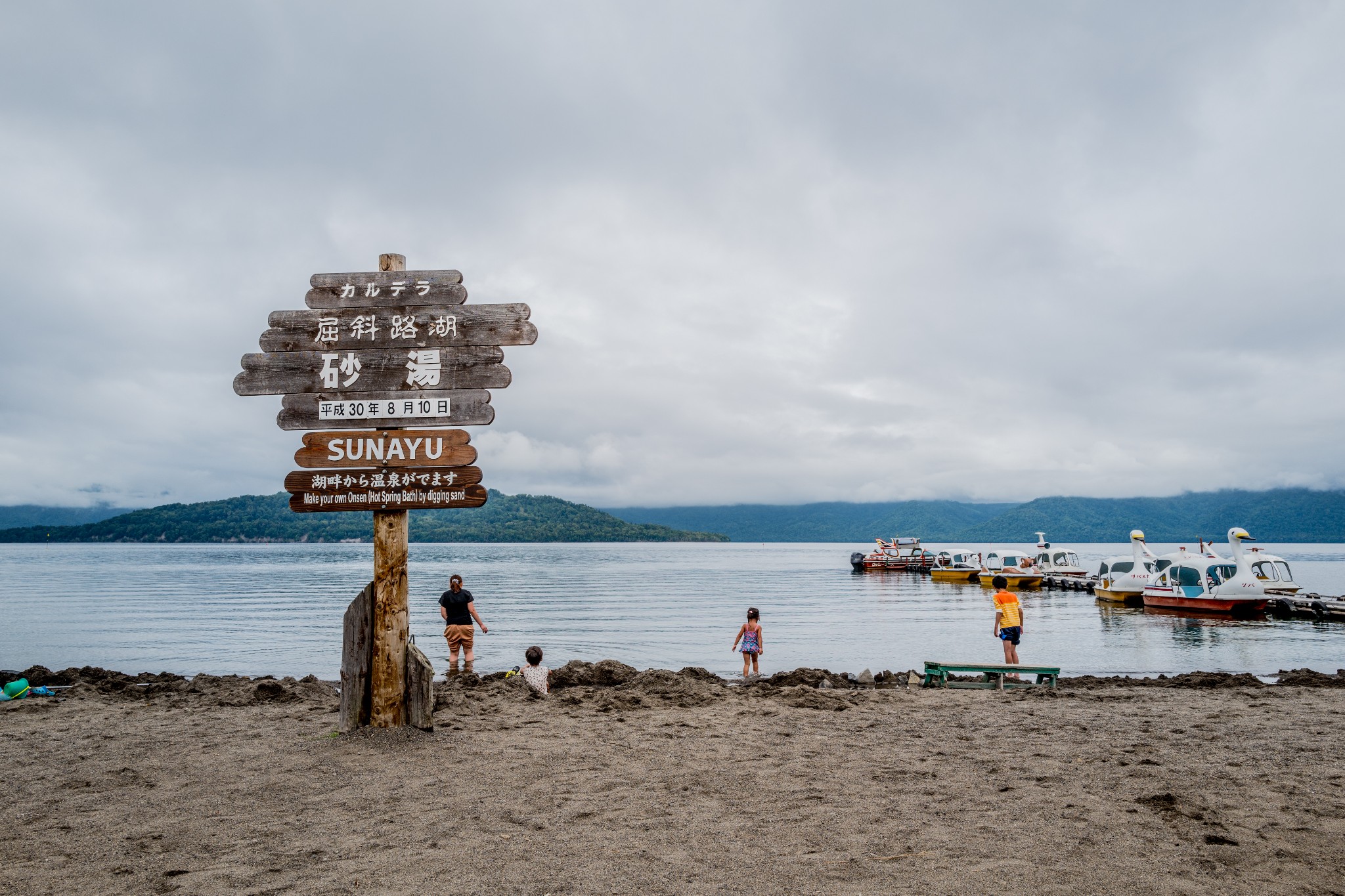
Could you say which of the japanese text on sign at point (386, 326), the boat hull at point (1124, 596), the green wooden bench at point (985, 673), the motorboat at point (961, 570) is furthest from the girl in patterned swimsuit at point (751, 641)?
the motorboat at point (961, 570)

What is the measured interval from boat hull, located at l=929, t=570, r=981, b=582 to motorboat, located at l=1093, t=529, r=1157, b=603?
21389 millimetres

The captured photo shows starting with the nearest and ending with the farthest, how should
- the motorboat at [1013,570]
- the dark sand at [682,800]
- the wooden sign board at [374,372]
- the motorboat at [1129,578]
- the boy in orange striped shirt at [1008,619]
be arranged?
the dark sand at [682,800], the wooden sign board at [374,372], the boy in orange striped shirt at [1008,619], the motorboat at [1129,578], the motorboat at [1013,570]

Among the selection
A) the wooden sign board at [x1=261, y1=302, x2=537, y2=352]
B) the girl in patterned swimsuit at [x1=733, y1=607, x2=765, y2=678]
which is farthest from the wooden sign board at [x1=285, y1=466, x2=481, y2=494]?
the girl in patterned swimsuit at [x1=733, y1=607, x2=765, y2=678]

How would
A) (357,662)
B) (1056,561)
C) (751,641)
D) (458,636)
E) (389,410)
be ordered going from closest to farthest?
(357,662), (389,410), (751,641), (458,636), (1056,561)

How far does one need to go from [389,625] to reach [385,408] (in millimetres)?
2290

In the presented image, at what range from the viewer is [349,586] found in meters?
54.8

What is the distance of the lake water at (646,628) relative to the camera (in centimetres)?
2002

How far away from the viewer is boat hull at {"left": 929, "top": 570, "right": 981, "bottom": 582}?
66.4 meters

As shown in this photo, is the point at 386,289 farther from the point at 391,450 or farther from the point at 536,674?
the point at 536,674

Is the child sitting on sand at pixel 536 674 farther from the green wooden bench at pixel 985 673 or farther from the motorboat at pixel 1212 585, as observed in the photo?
the motorboat at pixel 1212 585

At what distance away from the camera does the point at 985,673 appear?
42.9 ft

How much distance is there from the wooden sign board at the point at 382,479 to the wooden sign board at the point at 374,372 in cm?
90

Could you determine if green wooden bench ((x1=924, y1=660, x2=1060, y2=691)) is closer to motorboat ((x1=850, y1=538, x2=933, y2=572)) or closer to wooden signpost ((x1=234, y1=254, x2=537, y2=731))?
wooden signpost ((x1=234, y1=254, x2=537, y2=731))

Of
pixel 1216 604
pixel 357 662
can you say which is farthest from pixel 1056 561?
pixel 357 662
